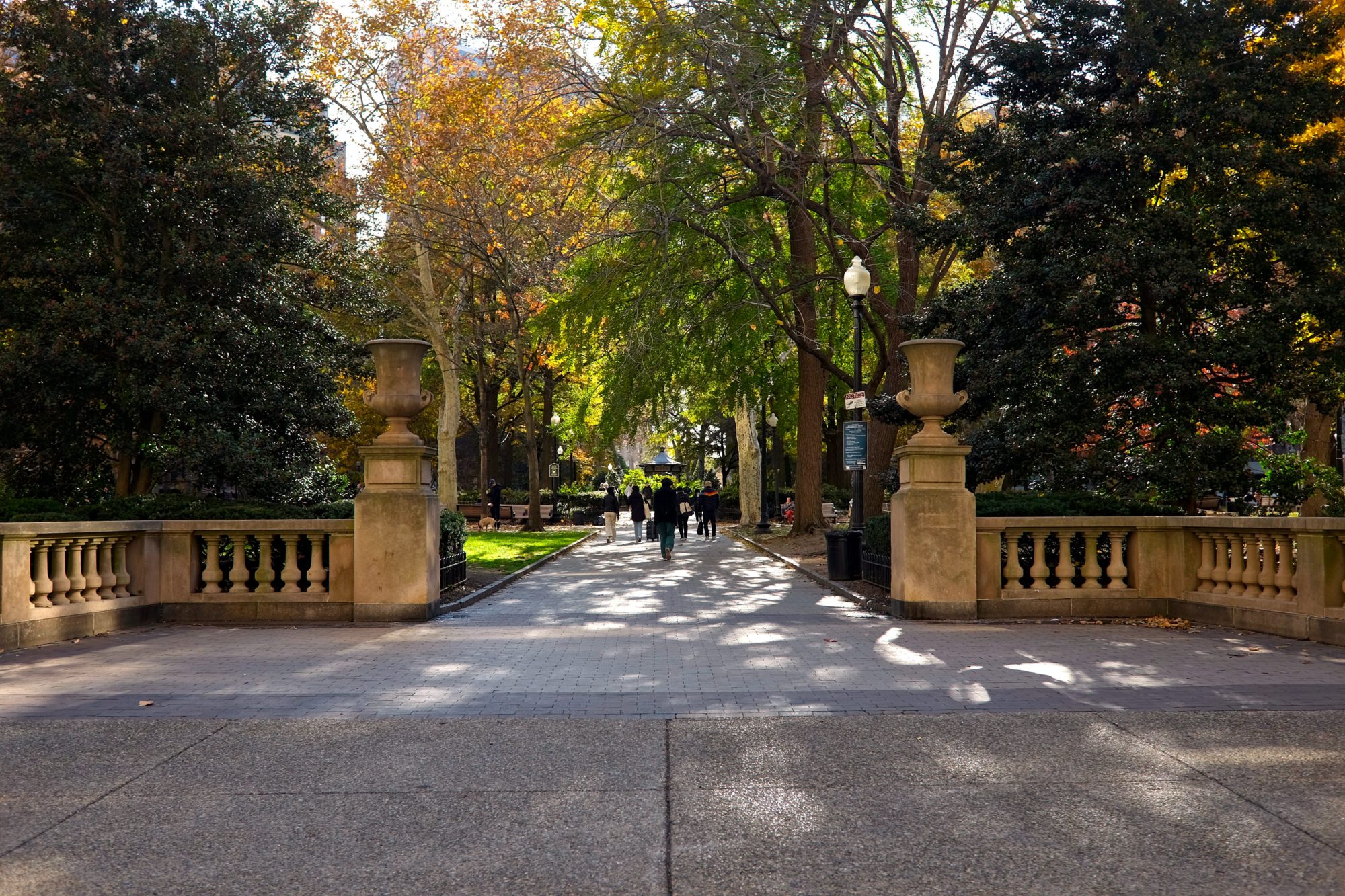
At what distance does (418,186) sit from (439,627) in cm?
1976

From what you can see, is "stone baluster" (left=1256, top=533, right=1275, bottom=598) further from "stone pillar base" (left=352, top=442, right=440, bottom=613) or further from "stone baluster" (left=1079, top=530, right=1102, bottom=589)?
"stone pillar base" (left=352, top=442, right=440, bottom=613)

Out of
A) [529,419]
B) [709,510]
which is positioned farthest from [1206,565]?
[709,510]

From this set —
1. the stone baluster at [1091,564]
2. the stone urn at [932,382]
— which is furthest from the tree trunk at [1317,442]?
the stone urn at [932,382]

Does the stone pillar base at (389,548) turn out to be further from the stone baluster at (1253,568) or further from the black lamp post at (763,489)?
the black lamp post at (763,489)

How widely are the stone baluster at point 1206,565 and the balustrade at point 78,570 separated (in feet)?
39.0

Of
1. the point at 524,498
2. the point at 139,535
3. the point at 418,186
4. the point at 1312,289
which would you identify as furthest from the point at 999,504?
the point at 524,498

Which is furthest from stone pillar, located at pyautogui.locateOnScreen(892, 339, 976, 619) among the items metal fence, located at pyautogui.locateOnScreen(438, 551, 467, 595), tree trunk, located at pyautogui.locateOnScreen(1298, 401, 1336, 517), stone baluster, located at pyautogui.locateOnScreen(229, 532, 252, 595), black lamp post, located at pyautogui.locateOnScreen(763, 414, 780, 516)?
black lamp post, located at pyautogui.locateOnScreen(763, 414, 780, 516)

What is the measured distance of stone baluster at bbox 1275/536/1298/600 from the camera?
10523mm

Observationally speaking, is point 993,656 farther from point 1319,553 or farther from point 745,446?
point 745,446

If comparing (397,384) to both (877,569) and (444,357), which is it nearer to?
(877,569)

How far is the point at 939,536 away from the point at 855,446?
205 inches

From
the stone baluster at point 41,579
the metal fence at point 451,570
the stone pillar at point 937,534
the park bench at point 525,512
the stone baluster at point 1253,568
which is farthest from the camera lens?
the park bench at point 525,512

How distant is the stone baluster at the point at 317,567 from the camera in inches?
480

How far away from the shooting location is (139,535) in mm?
11969
